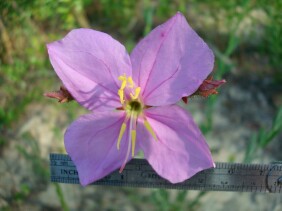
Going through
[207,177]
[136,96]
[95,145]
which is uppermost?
[136,96]

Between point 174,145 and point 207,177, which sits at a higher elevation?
point 174,145

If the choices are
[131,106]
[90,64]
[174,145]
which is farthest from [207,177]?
[90,64]

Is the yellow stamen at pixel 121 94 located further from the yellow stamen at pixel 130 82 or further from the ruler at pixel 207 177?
the ruler at pixel 207 177

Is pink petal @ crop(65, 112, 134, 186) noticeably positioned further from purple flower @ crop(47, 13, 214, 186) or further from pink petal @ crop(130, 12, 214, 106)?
pink petal @ crop(130, 12, 214, 106)

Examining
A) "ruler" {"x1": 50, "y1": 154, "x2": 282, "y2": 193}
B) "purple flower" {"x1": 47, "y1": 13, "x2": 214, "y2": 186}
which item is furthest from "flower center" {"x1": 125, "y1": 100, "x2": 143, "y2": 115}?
"ruler" {"x1": 50, "y1": 154, "x2": 282, "y2": 193}

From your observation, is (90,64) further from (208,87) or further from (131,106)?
(208,87)

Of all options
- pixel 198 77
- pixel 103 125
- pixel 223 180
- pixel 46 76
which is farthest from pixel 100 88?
pixel 46 76

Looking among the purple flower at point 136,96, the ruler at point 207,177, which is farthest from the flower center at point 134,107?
the ruler at point 207,177

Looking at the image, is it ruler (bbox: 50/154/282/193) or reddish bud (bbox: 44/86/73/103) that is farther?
ruler (bbox: 50/154/282/193)
